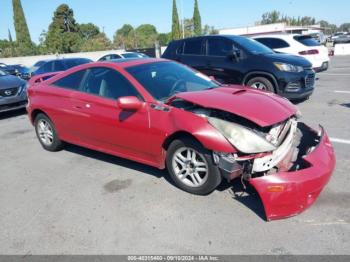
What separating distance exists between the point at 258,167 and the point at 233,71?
5.37 metres

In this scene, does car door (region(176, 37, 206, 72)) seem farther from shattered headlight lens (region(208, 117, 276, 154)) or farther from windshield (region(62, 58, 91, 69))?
shattered headlight lens (region(208, 117, 276, 154))

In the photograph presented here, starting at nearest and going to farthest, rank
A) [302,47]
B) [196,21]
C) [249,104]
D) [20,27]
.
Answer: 1. [249,104]
2. [302,47]
3. [20,27]
4. [196,21]

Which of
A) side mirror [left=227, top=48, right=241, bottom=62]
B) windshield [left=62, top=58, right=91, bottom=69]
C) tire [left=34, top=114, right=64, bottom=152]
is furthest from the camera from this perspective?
windshield [left=62, top=58, right=91, bottom=69]

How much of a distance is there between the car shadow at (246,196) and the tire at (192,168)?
31 centimetres

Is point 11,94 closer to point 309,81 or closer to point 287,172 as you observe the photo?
point 309,81

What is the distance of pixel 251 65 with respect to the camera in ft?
26.9

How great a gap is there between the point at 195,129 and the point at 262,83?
16.6 feet

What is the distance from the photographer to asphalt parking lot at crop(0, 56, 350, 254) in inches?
120

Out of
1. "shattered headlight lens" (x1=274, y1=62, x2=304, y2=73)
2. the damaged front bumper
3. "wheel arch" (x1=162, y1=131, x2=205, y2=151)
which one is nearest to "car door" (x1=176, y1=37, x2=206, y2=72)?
"shattered headlight lens" (x1=274, y1=62, x2=304, y2=73)

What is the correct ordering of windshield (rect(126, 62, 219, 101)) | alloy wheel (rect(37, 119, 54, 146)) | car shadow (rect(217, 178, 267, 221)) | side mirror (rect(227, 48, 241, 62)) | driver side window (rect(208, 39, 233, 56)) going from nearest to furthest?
1. car shadow (rect(217, 178, 267, 221))
2. windshield (rect(126, 62, 219, 101))
3. alloy wheel (rect(37, 119, 54, 146))
4. side mirror (rect(227, 48, 241, 62))
5. driver side window (rect(208, 39, 233, 56))

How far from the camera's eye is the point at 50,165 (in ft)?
17.5

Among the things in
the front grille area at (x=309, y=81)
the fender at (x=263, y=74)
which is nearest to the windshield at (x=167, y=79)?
the fender at (x=263, y=74)

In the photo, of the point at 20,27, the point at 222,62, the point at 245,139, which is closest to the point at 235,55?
the point at 222,62

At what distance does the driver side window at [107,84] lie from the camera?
14.7ft
